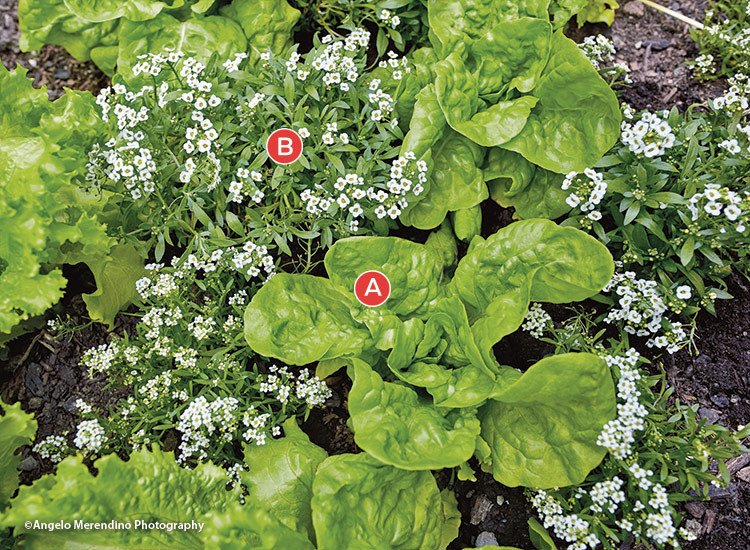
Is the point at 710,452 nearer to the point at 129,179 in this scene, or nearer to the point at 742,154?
the point at 742,154

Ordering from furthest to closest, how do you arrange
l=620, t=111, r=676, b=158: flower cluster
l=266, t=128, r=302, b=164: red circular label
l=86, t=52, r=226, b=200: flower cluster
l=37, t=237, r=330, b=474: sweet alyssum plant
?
l=266, t=128, r=302, b=164: red circular label, l=86, t=52, r=226, b=200: flower cluster, l=37, t=237, r=330, b=474: sweet alyssum plant, l=620, t=111, r=676, b=158: flower cluster

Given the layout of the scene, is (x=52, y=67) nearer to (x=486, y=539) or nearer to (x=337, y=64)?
(x=337, y=64)

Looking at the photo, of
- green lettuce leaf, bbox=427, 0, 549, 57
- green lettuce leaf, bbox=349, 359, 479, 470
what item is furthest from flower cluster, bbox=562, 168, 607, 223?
green lettuce leaf, bbox=349, 359, 479, 470

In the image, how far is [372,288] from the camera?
8.66 ft

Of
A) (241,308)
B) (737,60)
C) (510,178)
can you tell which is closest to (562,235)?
(510,178)

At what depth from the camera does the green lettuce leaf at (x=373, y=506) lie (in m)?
2.23

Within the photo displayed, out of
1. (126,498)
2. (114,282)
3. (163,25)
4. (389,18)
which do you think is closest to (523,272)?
(389,18)

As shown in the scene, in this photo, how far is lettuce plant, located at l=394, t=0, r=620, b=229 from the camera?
2.67 metres

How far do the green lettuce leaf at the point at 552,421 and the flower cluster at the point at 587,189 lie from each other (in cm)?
76

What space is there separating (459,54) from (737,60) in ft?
5.57

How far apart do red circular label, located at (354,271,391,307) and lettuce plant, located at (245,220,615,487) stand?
1.4 inches

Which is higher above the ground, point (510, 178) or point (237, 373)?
point (510, 178)

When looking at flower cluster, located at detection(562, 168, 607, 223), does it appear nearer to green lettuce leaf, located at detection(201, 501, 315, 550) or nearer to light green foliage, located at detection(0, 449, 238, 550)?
green lettuce leaf, located at detection(201, 501, 315, 550)

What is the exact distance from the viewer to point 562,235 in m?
2.37
